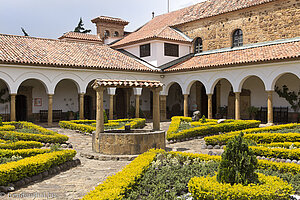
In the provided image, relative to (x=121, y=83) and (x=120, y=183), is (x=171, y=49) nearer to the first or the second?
(x=121, y=83)

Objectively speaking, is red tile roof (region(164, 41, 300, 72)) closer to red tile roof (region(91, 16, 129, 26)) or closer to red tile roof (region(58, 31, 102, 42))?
red tile roof (region(91, 16, 129, 26))

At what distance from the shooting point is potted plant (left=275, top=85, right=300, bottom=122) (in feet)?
66.7

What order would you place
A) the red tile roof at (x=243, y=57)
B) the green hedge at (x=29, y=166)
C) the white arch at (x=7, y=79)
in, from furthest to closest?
the white arch at (x=7, y=79)
the red tile roof at (x=243, y=57)
the green hedge at (x=29, y=166)

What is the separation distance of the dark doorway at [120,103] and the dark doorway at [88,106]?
2288mm

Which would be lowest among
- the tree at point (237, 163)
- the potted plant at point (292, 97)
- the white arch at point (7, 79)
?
the tree at point (237, 163)

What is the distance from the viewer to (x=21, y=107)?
76.1 feet

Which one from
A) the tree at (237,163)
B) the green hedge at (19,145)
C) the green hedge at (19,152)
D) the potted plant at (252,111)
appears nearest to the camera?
the tree at (237,163)

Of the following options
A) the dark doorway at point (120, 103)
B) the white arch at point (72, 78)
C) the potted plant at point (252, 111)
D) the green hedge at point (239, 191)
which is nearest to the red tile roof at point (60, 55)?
the white arch at point (72, 78)

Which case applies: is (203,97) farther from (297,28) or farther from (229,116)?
(297,28)

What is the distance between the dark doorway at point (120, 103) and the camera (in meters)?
26.9

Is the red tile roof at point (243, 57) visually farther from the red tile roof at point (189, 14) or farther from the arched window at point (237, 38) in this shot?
the red tile roof at point (189, 14)

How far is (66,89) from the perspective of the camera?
24.4 meters

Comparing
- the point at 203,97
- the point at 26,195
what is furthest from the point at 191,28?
the point at 26,195

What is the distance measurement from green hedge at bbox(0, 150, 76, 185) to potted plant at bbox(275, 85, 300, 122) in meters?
15.9
